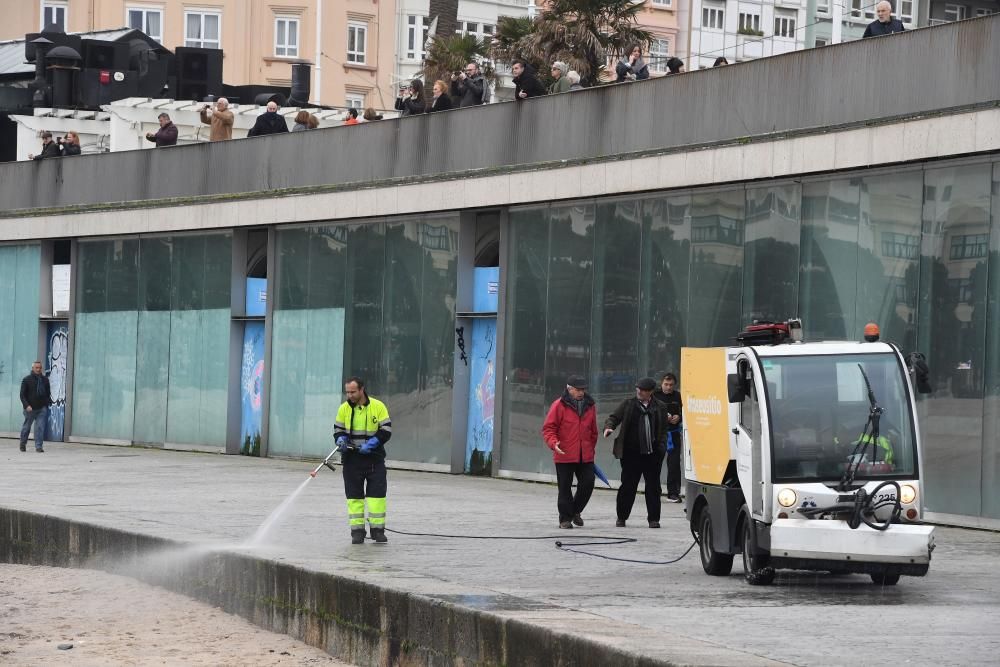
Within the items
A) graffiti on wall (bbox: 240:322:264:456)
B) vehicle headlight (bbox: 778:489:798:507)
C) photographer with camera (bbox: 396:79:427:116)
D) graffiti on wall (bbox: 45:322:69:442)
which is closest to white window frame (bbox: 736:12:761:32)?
graffiti on wall (bbox: 45:322:69:442)

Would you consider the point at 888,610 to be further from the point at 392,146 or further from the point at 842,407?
the point at 392,146

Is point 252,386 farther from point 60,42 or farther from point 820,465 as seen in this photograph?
point 60,42

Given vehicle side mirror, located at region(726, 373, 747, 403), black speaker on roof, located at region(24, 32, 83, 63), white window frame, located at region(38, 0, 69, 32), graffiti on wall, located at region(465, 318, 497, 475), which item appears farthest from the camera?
white window frame, located at region(38, 0, 69, 32)

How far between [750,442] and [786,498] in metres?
0.80

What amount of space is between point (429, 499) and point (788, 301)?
17.0 feet

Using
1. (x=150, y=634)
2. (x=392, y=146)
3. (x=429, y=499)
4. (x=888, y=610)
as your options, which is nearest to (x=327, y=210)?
(x=392, y=146)

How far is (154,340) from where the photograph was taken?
122 ft

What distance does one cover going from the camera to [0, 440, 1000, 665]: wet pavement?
1095 centimetres

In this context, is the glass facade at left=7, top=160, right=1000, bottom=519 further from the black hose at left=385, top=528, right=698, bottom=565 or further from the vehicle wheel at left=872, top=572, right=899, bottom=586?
the vehicle wheel at left=872, top=572, right=899, bottom=586

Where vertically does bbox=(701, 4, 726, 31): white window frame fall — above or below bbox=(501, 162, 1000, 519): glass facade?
above

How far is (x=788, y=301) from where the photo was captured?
75.3 feet

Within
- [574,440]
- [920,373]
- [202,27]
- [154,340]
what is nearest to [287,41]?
[202,27]

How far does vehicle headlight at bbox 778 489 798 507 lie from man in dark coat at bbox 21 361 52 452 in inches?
909

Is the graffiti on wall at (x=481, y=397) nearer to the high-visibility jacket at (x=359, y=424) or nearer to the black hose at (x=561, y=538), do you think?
the black hose at (x=561, y=538)
